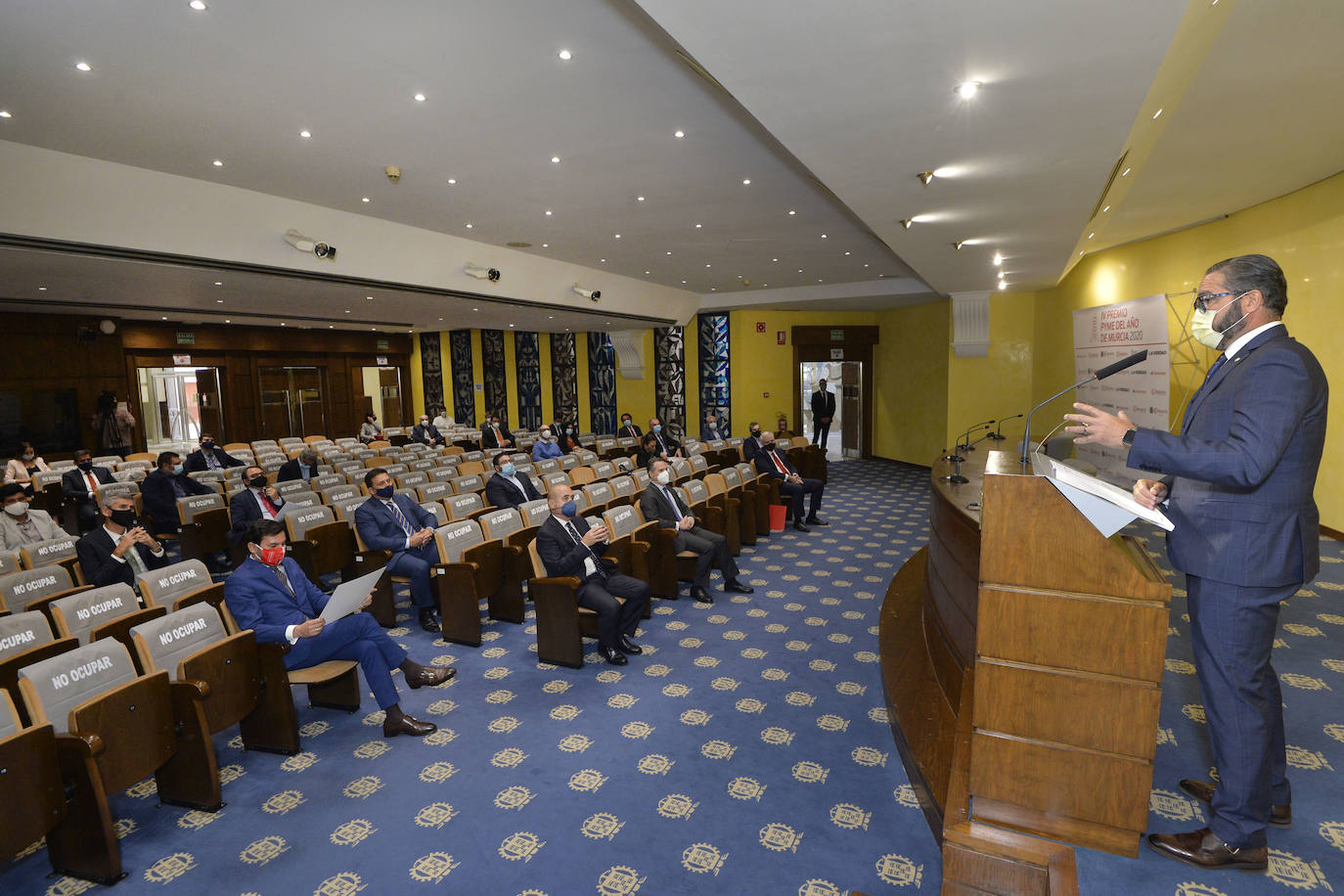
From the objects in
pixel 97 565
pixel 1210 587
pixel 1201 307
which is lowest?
pixel 97 565

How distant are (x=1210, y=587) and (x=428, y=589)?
5294 mm

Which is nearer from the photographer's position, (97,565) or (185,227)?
(97,565)

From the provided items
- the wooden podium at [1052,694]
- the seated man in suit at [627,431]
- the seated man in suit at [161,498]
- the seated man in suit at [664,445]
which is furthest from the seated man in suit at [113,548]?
the seated man in suit at [627,431]

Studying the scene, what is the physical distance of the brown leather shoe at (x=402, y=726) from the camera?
3.87 m

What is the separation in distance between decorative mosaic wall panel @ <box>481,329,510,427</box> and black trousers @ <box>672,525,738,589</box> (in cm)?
1566

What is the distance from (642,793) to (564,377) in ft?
59.0

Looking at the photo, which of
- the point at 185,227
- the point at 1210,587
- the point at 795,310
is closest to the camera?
the point at 1210,587

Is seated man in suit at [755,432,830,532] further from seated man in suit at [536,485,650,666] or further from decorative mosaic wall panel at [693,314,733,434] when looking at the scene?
decorative mosaic wall panel at [693,314,733,434]

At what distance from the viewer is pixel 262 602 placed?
3893 mm

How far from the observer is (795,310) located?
56.3 feet

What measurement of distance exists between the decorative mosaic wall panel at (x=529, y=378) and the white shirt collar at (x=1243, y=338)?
19.3 metres

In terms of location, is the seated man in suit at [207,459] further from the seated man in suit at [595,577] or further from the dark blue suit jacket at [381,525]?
the seated man in suit at [595,577]

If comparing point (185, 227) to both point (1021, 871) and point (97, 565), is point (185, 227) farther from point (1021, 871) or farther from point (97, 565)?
point (1021, 871)

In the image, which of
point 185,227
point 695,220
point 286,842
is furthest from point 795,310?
point 286,842
